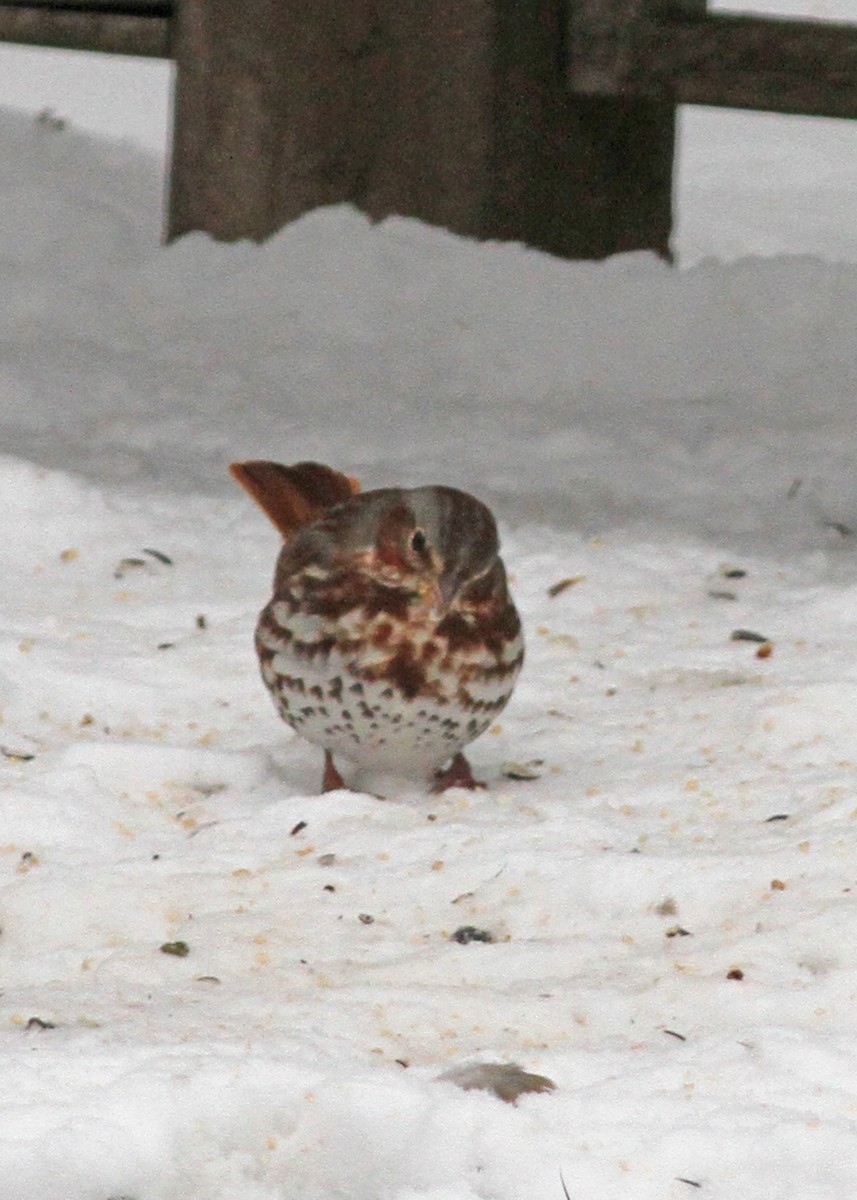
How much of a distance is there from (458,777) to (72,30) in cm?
437

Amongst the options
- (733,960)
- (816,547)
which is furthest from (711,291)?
(733,960)

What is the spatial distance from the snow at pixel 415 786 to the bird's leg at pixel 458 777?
4 centimetres

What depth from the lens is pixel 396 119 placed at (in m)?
6.70

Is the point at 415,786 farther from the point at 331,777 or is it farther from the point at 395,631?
the point at 395,631

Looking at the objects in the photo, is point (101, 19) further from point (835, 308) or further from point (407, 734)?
point (407, 734)

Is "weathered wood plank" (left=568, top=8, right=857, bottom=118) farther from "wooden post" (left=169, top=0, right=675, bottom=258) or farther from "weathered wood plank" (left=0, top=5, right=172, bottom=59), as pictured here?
"weathered wood plank" (left=0, top=5, right=172, bottom=59)

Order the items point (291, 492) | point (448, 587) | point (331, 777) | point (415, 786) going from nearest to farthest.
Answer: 1. point (448, 587)
2. point (331, 777)
3. point (415, 786)
4. point (291, 492)

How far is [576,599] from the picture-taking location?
4.74 metres

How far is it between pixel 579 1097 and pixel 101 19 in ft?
18.3

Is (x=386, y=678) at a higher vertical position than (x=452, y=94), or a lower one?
lower

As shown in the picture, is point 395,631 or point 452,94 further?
point 452,94

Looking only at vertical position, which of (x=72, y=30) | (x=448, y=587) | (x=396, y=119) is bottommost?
(x=448, y=587)

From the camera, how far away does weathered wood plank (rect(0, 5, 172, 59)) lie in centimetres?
708

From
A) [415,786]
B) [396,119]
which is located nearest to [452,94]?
[396,119]
